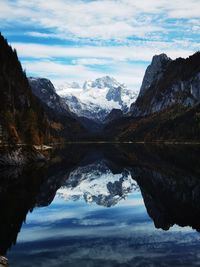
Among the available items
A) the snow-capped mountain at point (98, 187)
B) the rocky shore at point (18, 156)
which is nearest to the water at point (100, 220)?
the snow-capped mountain at point (98, 187)

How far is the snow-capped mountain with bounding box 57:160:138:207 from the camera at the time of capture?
8350 centimetres

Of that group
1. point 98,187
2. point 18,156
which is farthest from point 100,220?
point 18,156

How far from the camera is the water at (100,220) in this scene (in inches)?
1597

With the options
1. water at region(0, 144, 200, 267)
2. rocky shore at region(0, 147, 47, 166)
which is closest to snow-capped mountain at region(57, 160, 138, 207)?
water at region(0, 144, 200, 267)

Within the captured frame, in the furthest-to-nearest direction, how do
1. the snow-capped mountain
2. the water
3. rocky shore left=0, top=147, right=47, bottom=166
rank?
1. rocky shore left=0, top=147, right=47, bottom=166
2. the snow-capped mountain
3. the water

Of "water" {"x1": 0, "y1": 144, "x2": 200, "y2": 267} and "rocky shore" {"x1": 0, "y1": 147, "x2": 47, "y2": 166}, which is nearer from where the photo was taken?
"water" {"x1": 0, "y1": 144, "x2": 200, "y2": 267}

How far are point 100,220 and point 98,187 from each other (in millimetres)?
39346

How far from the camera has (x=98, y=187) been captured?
99.9m

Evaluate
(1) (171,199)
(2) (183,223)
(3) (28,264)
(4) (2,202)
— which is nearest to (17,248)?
(3) (28,264)

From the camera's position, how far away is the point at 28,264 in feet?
125

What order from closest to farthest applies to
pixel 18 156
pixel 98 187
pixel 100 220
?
pixel 100 220 → pixel 98 187 → pixel 18 156

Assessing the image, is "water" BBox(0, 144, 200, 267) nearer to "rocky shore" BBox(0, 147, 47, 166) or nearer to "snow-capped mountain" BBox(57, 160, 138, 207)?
"snow-capped mountain" BBox(57, 160, 138, 207)

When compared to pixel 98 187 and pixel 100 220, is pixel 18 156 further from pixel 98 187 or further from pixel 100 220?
pixel 100 220

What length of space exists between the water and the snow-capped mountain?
7.2 inches
